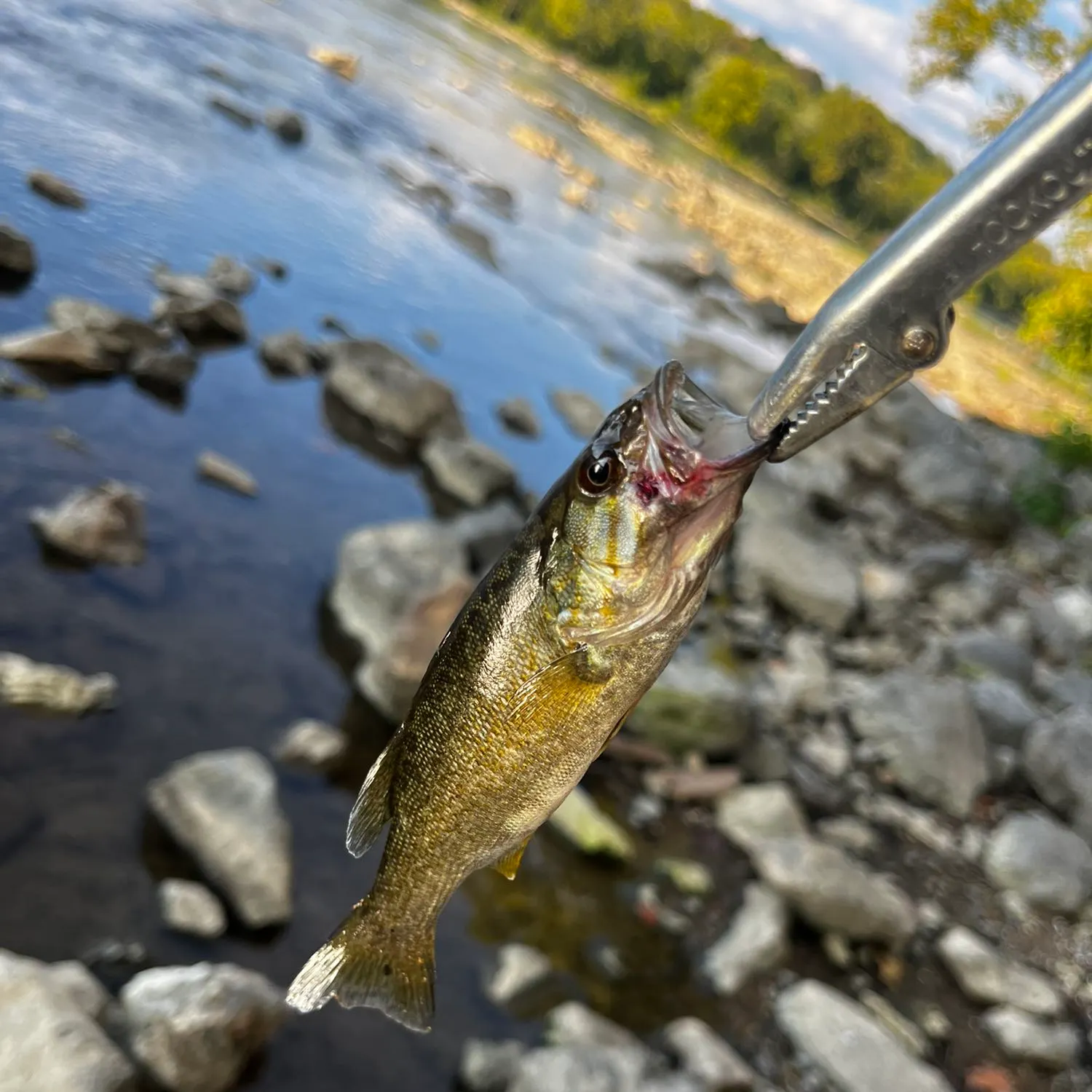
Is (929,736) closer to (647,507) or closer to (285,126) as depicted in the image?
(647,507)

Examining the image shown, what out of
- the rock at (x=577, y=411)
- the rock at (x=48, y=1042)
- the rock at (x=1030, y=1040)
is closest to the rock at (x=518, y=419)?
the rock at (x=577, y=411)

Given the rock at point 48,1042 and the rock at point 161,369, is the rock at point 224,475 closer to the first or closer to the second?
the rock at point 161,369

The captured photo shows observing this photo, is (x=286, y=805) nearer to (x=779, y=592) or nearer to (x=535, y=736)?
(x=535, y=736)

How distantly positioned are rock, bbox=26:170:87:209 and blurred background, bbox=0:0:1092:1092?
68 mm

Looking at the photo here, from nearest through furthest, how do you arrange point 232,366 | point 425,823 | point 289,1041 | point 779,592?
1. point 425,823
2. point 289,1041
3. point 232,366
4. point 779,592

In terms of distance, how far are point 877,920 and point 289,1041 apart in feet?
12.8

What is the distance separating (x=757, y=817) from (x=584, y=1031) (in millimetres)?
2443

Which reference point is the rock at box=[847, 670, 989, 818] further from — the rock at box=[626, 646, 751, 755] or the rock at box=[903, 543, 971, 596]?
the rock at box=[903, 543, 971, 596]

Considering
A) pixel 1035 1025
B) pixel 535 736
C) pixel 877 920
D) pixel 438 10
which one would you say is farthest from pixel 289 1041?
pixel 438 10

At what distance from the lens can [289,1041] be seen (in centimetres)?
451

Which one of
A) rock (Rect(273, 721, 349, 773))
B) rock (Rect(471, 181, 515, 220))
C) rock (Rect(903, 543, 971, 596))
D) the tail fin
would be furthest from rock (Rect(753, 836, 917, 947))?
rock (Rect(471, 181, 515, 220))

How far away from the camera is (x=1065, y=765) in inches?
338

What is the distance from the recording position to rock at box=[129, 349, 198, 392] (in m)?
A: 8.62

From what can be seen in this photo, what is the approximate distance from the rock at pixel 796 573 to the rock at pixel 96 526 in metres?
6.72
